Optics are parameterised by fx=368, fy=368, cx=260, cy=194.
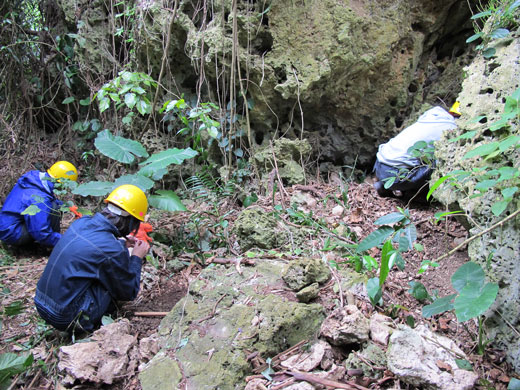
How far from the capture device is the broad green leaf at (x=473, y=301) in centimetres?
153

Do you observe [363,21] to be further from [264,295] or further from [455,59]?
[264,295]

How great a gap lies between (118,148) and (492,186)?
126 inches

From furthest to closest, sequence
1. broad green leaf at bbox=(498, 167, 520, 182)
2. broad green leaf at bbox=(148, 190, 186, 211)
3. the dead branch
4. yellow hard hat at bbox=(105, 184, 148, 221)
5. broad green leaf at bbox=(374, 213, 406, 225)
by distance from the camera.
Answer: broad green leaf at bbox=(148, 190, 186, 211) → yellow hard hat at bbox=(105, 184, 148, 221) → broad green leaf at bbox=(374, 213, 406, 225) → the dead branch → broad green leaf at bbox=(498, 167, 520, 182)

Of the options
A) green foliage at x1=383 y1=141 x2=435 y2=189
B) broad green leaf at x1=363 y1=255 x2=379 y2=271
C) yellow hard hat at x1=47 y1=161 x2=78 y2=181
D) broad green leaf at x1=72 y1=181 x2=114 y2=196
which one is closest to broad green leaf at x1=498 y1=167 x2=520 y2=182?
broad green leaf at x1=363 y1=255 x2=379 y2=271

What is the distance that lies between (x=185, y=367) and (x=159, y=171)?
209 centimetres

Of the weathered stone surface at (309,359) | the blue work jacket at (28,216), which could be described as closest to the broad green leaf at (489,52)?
the weathered stone surface at (309,359)

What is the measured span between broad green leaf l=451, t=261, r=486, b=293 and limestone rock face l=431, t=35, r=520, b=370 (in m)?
0.26

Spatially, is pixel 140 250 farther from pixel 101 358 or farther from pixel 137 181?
pixel 101 358

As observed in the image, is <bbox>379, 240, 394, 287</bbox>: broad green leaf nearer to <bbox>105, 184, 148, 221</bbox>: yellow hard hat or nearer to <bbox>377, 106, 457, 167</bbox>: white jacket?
<bbox>105, 184, 148, 221</bbox>: yellow hard hat

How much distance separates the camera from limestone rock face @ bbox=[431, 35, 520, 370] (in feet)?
6.15

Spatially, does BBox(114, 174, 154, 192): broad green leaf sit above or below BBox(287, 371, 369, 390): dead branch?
above

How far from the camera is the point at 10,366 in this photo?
7.36ft

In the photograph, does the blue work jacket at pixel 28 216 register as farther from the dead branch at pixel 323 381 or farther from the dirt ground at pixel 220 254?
the dead branch at pixel 323 381

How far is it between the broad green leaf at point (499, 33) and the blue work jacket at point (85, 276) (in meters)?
3.04
